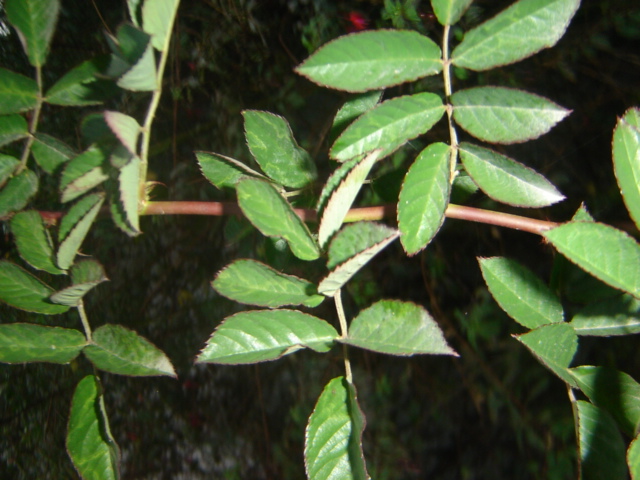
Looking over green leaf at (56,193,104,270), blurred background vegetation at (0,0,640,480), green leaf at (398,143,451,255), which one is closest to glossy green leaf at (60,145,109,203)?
green leaf at (56,193,104,270)

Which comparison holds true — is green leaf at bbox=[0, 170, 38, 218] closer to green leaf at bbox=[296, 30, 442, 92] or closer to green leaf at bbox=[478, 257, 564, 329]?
green leaf at bbox=[296, 30, 442, 92]

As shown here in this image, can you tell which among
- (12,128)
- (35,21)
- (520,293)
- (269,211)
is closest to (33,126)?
(12,128)

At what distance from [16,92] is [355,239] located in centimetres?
47

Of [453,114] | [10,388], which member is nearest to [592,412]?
[453,114]

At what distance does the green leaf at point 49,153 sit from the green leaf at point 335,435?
448 millimetres

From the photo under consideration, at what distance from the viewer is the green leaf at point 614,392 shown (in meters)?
0.44

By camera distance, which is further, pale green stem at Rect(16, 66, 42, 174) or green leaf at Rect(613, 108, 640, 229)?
pale green stem at Rect(16, 66, 42, 174)

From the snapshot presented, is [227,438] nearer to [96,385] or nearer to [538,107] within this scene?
[96,385]

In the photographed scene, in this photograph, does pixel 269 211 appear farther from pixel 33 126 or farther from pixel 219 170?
pixel 33 126

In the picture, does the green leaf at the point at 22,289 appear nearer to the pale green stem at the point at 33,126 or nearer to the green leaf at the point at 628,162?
the pale green stem at the point at 33,126

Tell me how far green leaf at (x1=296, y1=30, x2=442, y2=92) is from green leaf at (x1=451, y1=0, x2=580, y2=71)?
0.16 feet

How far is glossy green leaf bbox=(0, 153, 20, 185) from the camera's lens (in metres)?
0.60

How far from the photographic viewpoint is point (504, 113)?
0.44 metres

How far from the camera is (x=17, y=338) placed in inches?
20.4
